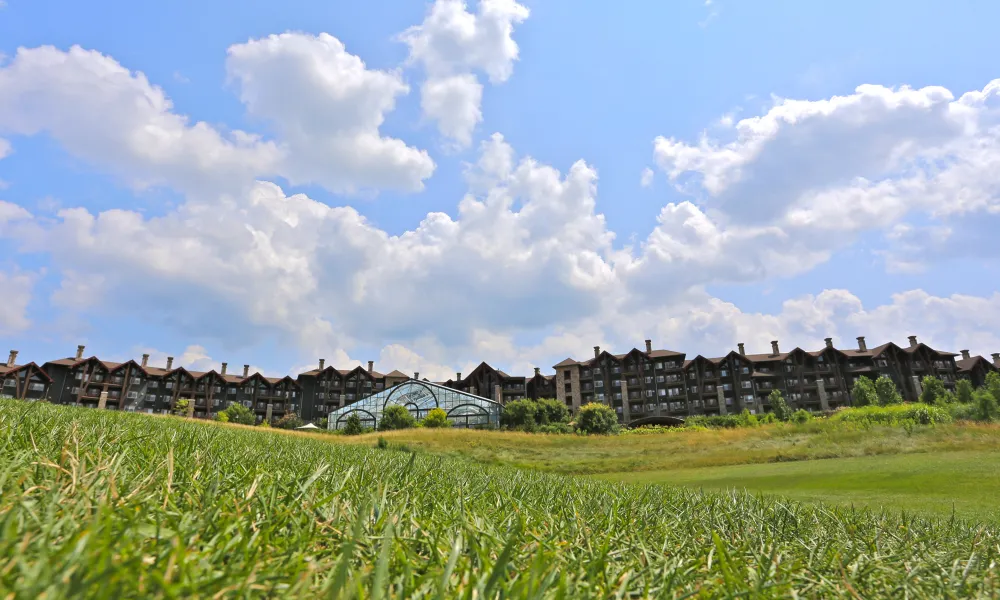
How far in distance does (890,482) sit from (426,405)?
68.0 meters

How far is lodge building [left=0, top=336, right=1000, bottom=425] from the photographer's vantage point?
89.9 metres

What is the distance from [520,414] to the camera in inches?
2825

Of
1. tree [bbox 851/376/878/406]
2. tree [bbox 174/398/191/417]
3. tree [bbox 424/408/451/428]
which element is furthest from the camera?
tree [bbox 174/398/191/417]

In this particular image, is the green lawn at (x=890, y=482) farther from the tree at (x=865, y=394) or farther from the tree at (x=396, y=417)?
the tree at (x=396, y=417)

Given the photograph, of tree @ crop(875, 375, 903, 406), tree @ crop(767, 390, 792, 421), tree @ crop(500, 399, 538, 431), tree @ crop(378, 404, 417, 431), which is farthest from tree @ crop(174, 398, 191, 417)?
tree @ crop(875, 375, 903, 406)

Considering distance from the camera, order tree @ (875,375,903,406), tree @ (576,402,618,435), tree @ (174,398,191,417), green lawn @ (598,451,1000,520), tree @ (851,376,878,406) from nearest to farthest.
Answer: green lawn @ (598,451,1000,520), tree @ (576,402,618,435), tree @ (851,376,878,406), tree @ (875,375,903,406), tree @ (174,398,191,417)

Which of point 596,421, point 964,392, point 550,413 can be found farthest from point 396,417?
point 964,392

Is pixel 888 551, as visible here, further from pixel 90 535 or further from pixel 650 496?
pixel 90 535

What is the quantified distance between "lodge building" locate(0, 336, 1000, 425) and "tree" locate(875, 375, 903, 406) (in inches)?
706

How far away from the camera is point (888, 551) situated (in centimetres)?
229

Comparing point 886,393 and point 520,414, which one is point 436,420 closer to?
point 520,414

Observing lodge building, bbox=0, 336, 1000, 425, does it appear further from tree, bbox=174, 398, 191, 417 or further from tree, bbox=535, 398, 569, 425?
tree, bbox=535, 398, 569, 425

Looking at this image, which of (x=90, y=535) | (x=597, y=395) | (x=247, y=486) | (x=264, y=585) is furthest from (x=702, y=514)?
(x=597, y=395)

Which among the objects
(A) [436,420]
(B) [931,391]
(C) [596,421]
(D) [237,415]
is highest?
(B) [931,391]
